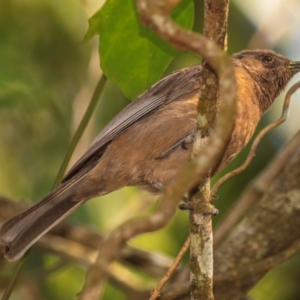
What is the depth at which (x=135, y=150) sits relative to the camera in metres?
5.00

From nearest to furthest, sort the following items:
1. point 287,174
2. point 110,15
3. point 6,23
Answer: point 110,15, point 287,174, point 6,23

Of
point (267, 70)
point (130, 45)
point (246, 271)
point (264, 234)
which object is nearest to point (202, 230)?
point (130, 45)

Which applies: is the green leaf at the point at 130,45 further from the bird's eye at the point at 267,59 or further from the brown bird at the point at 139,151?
the bird's eye at the point at 267,59

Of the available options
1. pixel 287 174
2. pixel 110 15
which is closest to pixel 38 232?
pixel 110 15

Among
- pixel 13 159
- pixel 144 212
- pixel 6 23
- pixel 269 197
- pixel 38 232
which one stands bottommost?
pixel 38 232

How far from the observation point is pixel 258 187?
584cm

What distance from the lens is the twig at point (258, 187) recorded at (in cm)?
→ 579

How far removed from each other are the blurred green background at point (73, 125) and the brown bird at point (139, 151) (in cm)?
100

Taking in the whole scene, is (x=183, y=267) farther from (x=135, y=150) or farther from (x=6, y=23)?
(x=6, y=23)

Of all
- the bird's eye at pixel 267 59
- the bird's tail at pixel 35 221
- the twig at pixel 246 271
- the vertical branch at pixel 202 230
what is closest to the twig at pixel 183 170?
the vertical branch at pixel 202 230

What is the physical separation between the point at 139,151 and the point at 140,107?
0.31 metres

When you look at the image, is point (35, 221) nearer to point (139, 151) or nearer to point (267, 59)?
point (139, 151)

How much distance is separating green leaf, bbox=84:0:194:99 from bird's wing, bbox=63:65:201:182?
669 mm

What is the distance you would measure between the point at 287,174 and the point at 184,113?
43.0 inches
